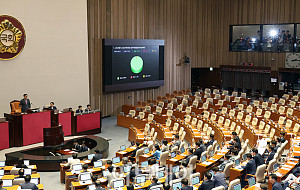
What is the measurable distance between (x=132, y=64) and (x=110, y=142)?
25.9ft

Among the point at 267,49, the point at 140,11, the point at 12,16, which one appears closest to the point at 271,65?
the point at 267,49

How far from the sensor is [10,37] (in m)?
19.4

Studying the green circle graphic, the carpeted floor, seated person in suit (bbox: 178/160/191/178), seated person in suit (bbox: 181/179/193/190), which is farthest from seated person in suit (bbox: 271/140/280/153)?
the green circle graphic

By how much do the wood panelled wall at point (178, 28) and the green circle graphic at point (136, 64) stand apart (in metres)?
1.42

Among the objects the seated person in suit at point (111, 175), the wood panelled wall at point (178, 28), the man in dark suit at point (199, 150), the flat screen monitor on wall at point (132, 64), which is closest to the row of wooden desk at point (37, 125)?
the wood panelled wall at point (178, 28)

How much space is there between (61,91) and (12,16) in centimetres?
459

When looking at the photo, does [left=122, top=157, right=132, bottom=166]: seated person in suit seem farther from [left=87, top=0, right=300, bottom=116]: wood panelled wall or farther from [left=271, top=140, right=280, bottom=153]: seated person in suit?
[left=87, top=0, right=300, bottom=116]: wood panelled wall

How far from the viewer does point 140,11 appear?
26625mm

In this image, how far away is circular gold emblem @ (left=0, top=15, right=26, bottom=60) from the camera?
19.1 m

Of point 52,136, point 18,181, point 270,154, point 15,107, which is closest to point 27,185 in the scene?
point 18,181

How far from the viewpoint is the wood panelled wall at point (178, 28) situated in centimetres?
2431

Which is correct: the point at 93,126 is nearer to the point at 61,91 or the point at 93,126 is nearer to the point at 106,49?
the point at 61,91

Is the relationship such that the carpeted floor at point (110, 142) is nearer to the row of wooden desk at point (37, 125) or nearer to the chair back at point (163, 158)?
the row of wooden desk at point (37, 125)

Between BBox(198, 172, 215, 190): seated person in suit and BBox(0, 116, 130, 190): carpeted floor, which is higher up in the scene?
BBox(198, 172, 215, 190): seated person in suit
